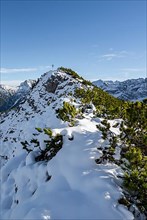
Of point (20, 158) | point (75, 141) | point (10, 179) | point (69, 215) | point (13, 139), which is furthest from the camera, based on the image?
point (13, 139)

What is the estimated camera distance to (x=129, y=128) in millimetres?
13211

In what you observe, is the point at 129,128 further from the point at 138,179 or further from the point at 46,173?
the point at 46,173

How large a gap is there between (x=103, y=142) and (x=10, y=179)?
6.19 m

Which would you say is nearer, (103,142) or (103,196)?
(103,196)

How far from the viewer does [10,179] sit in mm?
15039

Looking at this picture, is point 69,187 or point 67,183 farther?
point 67,183

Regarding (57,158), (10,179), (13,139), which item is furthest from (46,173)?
(13,139)

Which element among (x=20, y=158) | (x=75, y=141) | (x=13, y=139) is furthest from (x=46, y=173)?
(x=13, y=139)

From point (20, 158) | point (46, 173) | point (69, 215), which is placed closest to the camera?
point (69, 215)

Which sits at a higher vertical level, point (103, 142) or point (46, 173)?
point (103, 142)

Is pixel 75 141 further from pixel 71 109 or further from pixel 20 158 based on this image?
pixel 20 158

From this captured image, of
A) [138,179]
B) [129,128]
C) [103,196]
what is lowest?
[103,196]

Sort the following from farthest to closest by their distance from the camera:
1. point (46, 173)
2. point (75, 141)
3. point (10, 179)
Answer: point (10, 179), point (75, 141), point (46, 173)

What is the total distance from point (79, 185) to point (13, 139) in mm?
38407
